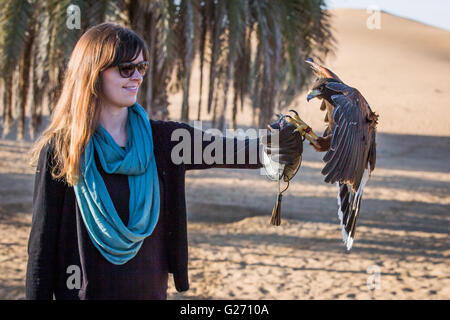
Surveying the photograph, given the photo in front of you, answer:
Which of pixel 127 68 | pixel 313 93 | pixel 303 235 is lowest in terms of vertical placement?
pixel 303 235

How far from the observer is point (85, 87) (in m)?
1.67

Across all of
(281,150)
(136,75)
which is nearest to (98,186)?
(136,75)

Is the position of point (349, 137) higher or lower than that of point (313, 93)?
lower

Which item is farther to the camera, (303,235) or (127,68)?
(303,235)

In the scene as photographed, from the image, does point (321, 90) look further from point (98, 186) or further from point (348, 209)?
point (98, 186)

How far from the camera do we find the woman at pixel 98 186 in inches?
65.7

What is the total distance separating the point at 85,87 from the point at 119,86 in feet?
0.42

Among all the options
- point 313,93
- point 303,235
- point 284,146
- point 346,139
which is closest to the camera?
point 346,139

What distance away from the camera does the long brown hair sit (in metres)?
1.64

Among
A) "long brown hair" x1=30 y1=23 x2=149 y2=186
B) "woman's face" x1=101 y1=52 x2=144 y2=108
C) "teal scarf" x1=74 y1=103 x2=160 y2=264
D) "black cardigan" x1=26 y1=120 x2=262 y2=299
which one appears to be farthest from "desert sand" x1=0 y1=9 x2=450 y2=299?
"woman's face" x1=101 y1=52 x2=144 y2=108

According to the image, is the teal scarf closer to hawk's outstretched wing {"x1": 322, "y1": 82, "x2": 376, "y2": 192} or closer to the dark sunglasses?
the dark sunglasses

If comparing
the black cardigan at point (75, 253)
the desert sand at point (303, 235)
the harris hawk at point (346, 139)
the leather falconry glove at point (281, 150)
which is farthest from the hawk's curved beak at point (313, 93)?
the desert sand at point (303, 235)

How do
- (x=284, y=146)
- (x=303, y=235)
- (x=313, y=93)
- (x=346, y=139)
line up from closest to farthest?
(x=346, y=139) < (x=313, y=93) < (x=284, y=146) < (x=303, y=235)

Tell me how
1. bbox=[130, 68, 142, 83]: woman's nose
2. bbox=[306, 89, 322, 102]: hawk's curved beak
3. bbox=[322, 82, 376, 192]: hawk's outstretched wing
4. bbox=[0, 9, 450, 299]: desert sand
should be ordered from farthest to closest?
bbox=[0, 9, 450, 299]: desert sand
bbox=[130, 68, 142, 83]: woman's nose
bbox=[306, 89, 322, 102]: hawk's curved beak
bbox=[322, 82, 376, 192]: hawk's outstretched wing
